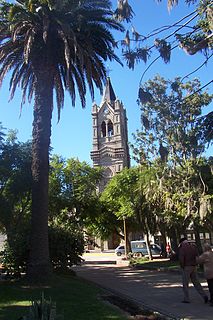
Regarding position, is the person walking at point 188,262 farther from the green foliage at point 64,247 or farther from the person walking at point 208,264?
the green foliage at point 64,247

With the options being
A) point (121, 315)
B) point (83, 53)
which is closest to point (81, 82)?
point (83, 53)

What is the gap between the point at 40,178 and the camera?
624 inches

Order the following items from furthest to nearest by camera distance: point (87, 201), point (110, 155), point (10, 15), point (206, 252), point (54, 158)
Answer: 1. point (110, 155)
2. point (54, 158)
3. point (87, 201)
4. point (10, 15)
5. point (206, 252)

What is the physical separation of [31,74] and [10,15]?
2.94 metres

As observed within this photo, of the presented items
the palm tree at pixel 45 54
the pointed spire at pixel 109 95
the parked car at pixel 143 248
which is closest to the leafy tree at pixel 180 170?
the palm tree at pixel 45 54

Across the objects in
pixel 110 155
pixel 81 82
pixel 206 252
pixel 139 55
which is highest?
pixel 110 155

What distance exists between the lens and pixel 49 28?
16.2 m

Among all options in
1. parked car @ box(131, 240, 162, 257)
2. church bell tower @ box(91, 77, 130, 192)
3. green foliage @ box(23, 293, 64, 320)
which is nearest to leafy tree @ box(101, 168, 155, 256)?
parked car @ box(131, 240, 162, 257)

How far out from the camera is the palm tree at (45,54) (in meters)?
15.6

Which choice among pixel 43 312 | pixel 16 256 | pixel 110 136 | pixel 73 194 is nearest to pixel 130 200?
pixel 73 194

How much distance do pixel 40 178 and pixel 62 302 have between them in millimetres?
6006

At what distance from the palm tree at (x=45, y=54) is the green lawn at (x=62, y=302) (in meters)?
1.41

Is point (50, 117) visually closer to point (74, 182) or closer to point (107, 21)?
point (107, 21)

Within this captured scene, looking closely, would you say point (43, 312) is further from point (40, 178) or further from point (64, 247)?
point (64, 247)
